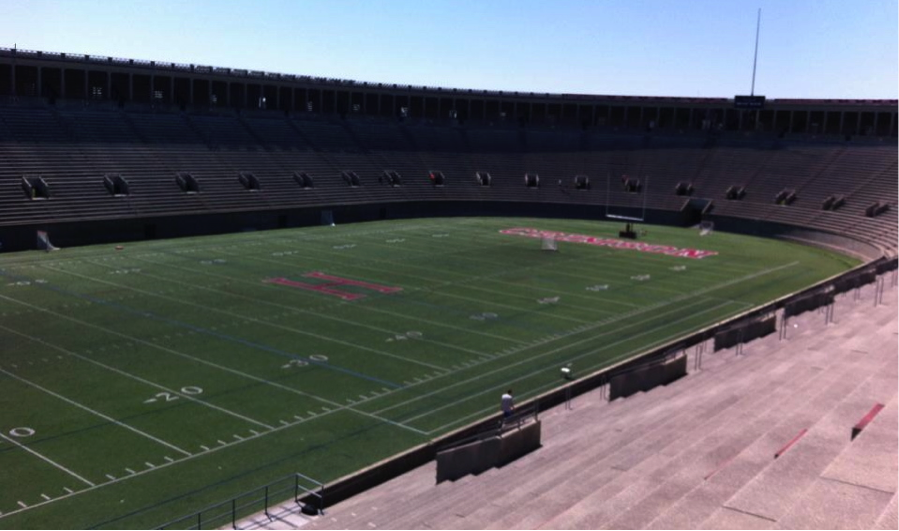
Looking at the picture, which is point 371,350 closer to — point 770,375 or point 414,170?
point 770,375

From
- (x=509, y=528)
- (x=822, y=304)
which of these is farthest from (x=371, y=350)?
(x=822, y=304)

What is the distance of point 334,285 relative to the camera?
102 feet

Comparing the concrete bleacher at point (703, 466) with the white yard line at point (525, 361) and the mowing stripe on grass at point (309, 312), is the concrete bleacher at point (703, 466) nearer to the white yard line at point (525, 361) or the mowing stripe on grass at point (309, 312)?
the white yard line at point (525, 361)

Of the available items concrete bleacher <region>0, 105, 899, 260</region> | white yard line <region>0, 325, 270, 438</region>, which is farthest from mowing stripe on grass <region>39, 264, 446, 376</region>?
concrete bleacher <region>0, 105, 899, 260</region>

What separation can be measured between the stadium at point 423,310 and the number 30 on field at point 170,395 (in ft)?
0.44

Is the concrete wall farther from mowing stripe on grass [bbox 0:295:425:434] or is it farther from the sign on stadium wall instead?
the sign on stadium wall

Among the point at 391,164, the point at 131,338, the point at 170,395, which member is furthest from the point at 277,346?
the point at 391,164

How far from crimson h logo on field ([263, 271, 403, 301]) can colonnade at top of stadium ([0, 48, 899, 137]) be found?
2789 centimetres

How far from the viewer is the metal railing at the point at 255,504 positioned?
39.3 ft

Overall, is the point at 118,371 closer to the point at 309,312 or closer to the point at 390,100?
the point at 309,312

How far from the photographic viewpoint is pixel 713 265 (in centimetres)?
3928

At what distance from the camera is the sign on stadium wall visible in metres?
43.1

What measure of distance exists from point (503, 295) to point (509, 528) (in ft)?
67.2

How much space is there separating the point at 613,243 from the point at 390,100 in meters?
32.3
